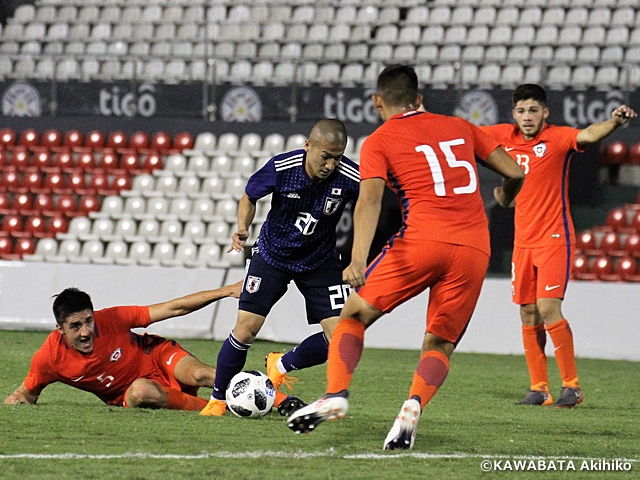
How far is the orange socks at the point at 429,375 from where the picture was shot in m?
5.41

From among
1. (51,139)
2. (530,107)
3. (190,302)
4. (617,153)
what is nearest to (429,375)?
(190,302)

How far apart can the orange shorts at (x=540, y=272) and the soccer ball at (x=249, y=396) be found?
2.30 metres

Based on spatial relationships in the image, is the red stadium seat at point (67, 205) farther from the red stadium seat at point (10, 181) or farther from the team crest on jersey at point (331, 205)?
the team crest on jersey at point (331, 205)

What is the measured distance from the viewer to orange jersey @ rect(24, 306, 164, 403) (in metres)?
6.66

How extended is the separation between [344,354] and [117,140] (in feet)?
44.0

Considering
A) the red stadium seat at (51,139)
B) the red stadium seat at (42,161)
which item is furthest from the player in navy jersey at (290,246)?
the red stadium seat at (51,139)

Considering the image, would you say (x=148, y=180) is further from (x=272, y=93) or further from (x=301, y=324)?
(x=301, y=324)

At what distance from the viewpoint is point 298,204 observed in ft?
22.0

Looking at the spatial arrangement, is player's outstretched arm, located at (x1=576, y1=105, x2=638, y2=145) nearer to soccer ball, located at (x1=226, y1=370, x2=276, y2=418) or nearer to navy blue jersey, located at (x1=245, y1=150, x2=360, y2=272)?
navy blue jersey, located at (x1=245, y1=150, x2=360, y2=272)

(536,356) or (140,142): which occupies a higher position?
(140,142)

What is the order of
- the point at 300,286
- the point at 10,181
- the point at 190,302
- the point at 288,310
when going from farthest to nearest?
the point at 10,181, the point at 288,310, the point at 300,286, the point at 190,302

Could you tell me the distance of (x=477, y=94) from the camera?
16.0m

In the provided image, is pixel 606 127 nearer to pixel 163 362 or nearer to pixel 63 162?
pixel 163 362

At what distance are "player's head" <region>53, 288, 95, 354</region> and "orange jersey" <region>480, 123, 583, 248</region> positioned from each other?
3.08 m
